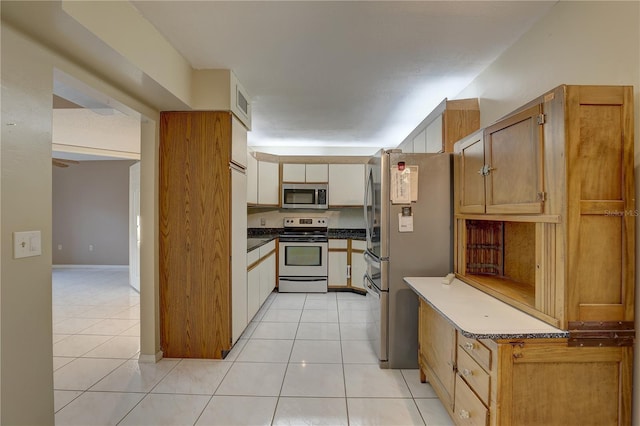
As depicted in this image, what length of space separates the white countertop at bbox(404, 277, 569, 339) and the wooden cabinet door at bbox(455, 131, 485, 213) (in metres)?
0.53

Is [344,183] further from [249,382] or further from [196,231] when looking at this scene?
[249,382]

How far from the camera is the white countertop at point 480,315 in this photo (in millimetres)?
1199

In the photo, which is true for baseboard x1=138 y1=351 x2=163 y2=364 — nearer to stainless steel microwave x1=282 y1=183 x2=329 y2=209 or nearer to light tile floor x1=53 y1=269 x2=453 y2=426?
light tile floor x1=53 y1=269 x2=453 y2=426

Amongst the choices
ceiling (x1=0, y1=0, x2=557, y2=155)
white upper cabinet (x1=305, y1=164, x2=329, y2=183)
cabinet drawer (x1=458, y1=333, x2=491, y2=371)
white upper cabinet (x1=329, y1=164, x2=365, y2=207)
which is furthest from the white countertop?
white upper cabinet (x1=305, y1=164, x2=329, y2=183)

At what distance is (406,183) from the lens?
2.24 meters

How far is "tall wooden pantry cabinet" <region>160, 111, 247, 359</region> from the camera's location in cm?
243

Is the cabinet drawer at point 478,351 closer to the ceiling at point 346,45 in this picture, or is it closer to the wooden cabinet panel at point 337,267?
the ceiling at point 346,45

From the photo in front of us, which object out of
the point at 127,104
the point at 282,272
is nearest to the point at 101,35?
the point at 127,104

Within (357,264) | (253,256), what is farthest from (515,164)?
(357,264)

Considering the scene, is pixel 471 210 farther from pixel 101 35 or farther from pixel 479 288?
pixel 101 35

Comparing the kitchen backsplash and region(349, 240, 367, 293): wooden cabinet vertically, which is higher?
the kitchen backsplash

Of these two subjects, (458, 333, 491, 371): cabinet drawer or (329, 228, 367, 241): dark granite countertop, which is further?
(329, 228, 367, 241): dark granite countertop

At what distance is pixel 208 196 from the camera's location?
243 cm

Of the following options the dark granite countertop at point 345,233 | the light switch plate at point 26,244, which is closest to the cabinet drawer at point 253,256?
the dark granite countertop at point 345,233
